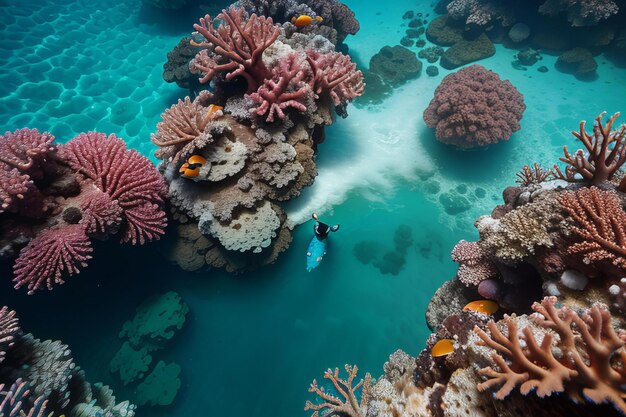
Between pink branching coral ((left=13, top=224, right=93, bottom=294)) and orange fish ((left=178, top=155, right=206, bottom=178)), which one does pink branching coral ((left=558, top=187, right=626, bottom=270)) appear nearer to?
orange fish ((left=178, top=155, right=206, bottom=178))

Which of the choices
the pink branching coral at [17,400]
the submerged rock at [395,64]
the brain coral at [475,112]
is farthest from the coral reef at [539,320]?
the submerged rock at [395,64]

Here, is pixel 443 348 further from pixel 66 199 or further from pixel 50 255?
pixel 66 199

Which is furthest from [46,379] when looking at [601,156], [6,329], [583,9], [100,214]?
[583,9]

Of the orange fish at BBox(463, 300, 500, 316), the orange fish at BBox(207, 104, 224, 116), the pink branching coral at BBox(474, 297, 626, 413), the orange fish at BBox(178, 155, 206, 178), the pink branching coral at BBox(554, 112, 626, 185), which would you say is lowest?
the pink branching coral at BBox(474, 297, 626, 413)

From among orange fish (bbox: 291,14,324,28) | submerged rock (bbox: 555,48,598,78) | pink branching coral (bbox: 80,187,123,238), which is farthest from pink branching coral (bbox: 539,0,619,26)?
pink branching coral (bbox: 80,187,123,238)

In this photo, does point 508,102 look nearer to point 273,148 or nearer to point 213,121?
point 273,148

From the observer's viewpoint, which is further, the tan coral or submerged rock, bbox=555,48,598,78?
submerged rock, bbox=555,48,598,78

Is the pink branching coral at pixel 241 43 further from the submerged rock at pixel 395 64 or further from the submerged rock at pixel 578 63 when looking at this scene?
the submerged rock at pixel 578 63

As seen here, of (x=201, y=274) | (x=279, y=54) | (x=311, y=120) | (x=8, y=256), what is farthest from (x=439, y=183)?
(x=8, y=256)
